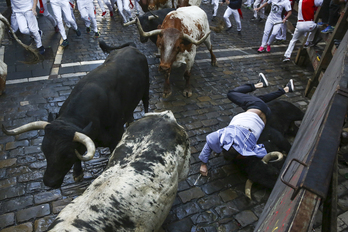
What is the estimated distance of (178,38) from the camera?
618 centimetres

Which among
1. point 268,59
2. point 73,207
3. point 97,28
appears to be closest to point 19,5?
point 97,28

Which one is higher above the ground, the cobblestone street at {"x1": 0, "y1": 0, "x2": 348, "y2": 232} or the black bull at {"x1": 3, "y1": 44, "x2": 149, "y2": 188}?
the black bull at {"x1": 3, "y1": 44, "x2": 149, "y2": 188}

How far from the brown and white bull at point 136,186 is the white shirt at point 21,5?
23.2ft

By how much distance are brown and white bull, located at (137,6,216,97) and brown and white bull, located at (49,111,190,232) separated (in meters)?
3.38

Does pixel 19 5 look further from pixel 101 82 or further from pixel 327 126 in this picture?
pixel 327 126

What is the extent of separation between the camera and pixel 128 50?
4855mm

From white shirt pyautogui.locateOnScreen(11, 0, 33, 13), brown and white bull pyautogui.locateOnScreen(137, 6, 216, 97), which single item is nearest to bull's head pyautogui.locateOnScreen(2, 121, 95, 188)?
brown and white bull pyautogui.locateOnScreen(137, 6, 216, 97)

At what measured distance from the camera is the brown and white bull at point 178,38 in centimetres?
616

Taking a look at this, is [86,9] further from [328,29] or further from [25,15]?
[328,29]

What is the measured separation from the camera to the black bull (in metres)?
3.05

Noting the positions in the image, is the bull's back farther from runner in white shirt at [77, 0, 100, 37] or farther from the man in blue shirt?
runner in white shirt at [77, 0, 100, 37]

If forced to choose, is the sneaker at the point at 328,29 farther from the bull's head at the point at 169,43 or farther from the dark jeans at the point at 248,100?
the bull's head at the point at 169,43

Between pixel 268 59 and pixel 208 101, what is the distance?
448cm

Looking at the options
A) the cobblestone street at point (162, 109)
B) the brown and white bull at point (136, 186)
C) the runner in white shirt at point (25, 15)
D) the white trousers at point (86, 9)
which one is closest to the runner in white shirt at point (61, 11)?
the cobblestone street at point (162, 109)
